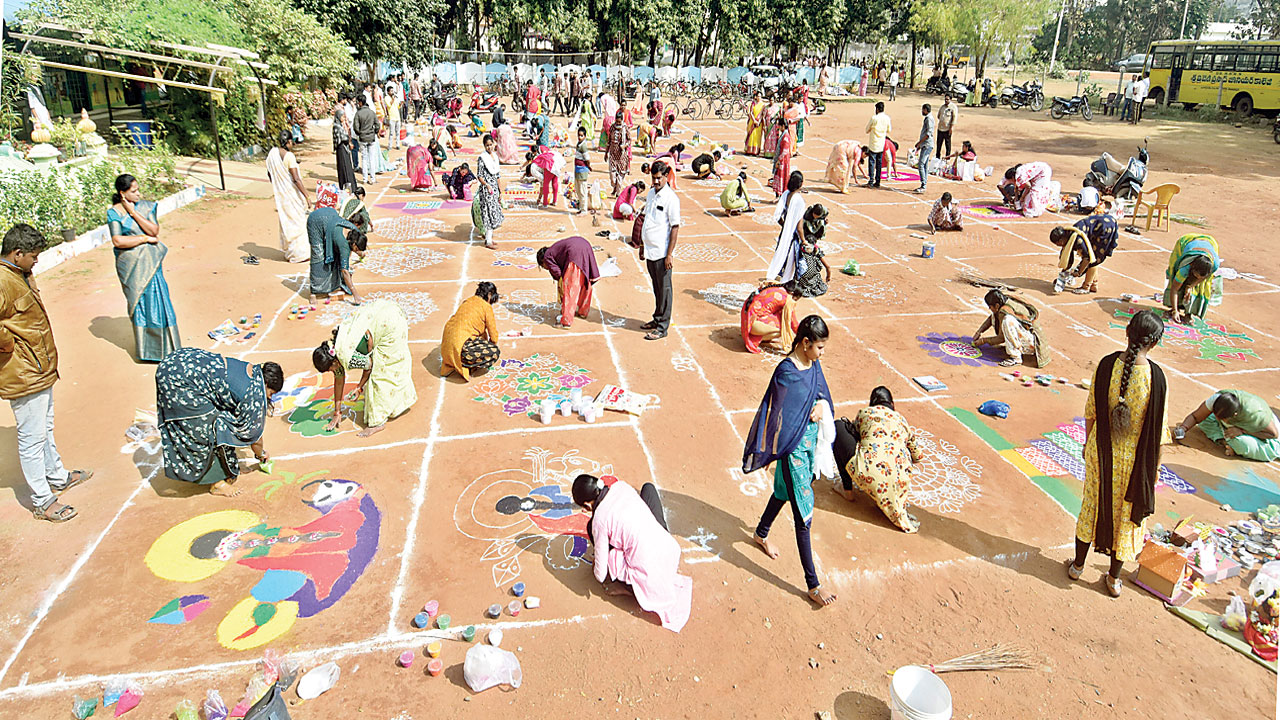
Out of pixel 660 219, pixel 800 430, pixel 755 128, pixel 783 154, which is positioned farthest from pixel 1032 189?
pixel 800 430

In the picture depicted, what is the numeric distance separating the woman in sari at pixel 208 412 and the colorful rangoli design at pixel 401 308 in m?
3.15

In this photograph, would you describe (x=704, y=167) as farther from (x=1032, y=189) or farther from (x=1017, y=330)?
(x=1017, y=330)

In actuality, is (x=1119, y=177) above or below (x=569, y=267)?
above

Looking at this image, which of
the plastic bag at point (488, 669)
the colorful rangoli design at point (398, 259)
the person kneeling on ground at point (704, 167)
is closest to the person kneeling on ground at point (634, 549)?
the plastic bag at point (488, 669)

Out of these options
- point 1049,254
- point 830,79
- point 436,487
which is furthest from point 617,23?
point 436,487

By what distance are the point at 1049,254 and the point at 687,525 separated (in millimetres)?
9716

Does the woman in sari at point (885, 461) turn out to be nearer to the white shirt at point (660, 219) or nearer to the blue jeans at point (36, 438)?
the white shirt at point (660, 219)

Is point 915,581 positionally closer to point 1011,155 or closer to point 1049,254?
point 1049,254

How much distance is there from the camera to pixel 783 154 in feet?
48.3

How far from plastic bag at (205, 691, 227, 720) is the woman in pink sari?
13401 millimetres

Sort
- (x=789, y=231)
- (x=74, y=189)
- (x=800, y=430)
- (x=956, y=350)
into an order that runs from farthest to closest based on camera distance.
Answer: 1. (x=74, y=189)
2. (x=789, y=231)
3. (x=956, y=350)
4. (x=800, y=430)

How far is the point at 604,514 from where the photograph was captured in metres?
4.36

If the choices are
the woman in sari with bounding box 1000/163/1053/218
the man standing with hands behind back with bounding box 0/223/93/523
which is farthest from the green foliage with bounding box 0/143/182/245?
the woman in sari with bounding box 1000/163/1053/218

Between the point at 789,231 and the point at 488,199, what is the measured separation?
5018mm
